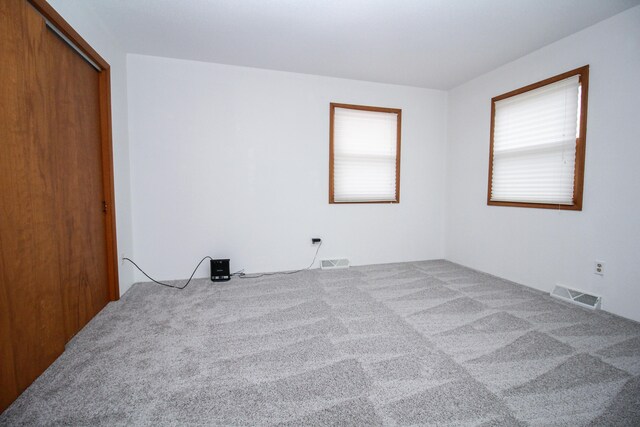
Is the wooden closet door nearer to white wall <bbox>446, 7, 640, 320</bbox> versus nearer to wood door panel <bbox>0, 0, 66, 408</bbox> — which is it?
wood door panel <bbox>0, 0, 66, 408</bbox>

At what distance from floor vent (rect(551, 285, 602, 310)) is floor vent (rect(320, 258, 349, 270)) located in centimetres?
241

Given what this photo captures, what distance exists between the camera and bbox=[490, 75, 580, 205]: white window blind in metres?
2.85

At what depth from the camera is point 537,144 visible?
316cm

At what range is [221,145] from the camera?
3.55 metres

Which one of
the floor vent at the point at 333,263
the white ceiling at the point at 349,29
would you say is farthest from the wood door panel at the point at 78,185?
the floor vent at the point at 333,263

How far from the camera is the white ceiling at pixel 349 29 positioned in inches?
93.0

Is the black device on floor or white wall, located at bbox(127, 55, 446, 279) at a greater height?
white wall, located at bbox(127, 55, 446, 279)

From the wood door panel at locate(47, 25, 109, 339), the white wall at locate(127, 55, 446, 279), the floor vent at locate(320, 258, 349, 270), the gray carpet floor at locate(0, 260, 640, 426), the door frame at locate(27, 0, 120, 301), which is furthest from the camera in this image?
the floor vent at locate(320, 258, 349, 270)

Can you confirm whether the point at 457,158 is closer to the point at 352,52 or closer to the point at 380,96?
the point at 380,96

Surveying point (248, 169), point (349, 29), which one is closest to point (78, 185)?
point (248, 169)

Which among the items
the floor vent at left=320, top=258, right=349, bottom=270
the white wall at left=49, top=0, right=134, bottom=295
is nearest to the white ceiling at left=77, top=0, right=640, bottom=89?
the white wall at left=49, top=0, right=134, bottom=295

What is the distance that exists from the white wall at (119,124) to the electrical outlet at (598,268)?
4.74 meters

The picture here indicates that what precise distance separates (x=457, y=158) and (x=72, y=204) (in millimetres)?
4669

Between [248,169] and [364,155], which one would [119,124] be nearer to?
[248,169]
